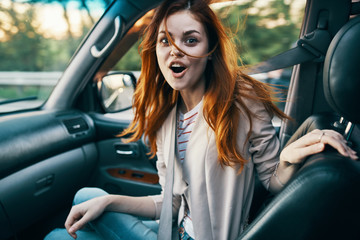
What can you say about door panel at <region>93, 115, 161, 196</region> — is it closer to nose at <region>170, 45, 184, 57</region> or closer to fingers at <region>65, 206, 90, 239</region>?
fingers at <region>65, 206, 90, 239</region>

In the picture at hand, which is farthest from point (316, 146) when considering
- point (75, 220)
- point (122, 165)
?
point (122, 165)

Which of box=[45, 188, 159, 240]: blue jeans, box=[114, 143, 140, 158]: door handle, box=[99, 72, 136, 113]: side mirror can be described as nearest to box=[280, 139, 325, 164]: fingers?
box=[45, 188, 159, 240]: blue jeans

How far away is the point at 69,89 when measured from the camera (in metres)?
2.18

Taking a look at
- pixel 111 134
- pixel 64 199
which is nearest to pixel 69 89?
pixel 111 134

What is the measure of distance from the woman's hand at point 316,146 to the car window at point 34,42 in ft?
5.38

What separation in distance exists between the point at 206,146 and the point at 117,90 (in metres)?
1.52

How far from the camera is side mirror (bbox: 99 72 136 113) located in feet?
7.84

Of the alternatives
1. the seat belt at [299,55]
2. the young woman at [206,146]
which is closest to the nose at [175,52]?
the young woman at [206,146]

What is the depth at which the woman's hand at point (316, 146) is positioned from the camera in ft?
2.49

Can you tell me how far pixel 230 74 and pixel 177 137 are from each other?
16.2 inches

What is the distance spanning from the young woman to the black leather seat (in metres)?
0.28

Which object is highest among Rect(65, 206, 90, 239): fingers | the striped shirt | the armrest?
the armrest

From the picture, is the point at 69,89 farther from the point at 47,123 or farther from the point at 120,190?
the point at 120,190

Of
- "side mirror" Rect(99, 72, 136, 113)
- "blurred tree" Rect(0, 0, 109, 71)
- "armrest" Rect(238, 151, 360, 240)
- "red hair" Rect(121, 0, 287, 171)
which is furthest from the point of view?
"blurred tree" Rect(0, 0, 109, 71)
